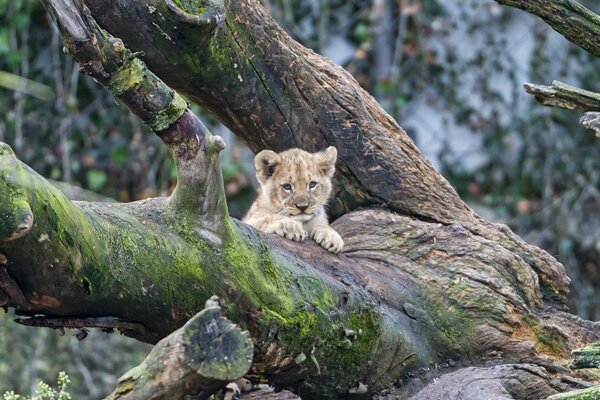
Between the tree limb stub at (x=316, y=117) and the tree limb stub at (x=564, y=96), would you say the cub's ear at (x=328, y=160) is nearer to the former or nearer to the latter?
the tree limb stub at (x=316, y=117)

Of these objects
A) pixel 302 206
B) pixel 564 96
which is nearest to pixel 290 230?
pixel 302 206

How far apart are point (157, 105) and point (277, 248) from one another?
43.1 inches

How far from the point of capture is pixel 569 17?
13.2 feet

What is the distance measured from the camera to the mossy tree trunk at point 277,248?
3.34m

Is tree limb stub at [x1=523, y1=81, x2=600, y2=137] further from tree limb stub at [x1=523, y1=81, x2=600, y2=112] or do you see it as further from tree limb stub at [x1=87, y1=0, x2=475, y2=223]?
tree limb stub at [x1=87, y1=0, x2=475, y2=223]

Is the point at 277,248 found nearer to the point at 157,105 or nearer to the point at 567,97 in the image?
the point at 157,105

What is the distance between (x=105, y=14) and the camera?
4.56 metres

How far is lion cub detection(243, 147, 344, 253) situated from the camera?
17.4 ft

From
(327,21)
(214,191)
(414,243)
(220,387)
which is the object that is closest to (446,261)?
(414,243)

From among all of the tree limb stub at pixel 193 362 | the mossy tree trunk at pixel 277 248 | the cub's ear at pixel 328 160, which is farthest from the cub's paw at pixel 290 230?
the tree limb stub at pixel 193 362

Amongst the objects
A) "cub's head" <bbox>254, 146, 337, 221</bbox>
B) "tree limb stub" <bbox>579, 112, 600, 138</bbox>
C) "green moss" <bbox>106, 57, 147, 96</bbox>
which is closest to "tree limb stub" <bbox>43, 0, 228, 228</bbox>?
"green moss" <bbox>106, 57, 147, 96</bbox>

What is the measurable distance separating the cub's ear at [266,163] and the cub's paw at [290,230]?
1.92 ft

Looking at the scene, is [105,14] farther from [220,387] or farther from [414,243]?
[220,387]

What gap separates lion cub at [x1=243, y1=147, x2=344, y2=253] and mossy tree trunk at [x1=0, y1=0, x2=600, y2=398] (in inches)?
3.7
